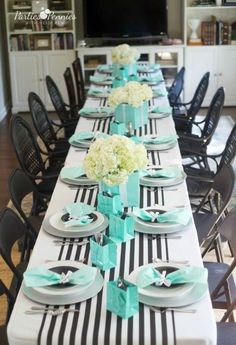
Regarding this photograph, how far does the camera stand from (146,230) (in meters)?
2.25

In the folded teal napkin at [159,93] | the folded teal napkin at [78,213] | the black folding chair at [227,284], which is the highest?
the folded teal napkin at [159,93]

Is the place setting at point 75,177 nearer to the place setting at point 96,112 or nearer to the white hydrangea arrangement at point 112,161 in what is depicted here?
the white hydrangea arrangement at point 112,161

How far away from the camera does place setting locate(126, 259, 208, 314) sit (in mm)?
1771

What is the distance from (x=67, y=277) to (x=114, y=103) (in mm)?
1967

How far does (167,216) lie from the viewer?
2318 mm

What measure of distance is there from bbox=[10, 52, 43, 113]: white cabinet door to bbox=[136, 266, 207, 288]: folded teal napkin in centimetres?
620

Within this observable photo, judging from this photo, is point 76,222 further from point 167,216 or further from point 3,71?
point 3,71

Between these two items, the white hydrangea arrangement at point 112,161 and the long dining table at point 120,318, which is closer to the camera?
the long dining table at point 120,318

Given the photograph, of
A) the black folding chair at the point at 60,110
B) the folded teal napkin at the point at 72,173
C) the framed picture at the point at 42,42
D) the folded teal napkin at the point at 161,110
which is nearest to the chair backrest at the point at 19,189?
the folded teal napkin at the point at 72,173

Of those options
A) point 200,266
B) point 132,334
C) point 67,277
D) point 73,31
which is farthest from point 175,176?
point 73,31

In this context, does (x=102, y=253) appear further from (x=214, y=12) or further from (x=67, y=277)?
(x=214, y=12)

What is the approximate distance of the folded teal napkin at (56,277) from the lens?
73.1 inches

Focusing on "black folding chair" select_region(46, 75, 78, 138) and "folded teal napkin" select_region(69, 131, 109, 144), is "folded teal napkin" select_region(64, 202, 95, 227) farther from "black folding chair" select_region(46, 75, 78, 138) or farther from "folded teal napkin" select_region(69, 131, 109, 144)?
"black folding chair" select_region(46, 75, 78, 138)

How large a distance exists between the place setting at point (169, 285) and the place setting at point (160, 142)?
→ 4.79ft
